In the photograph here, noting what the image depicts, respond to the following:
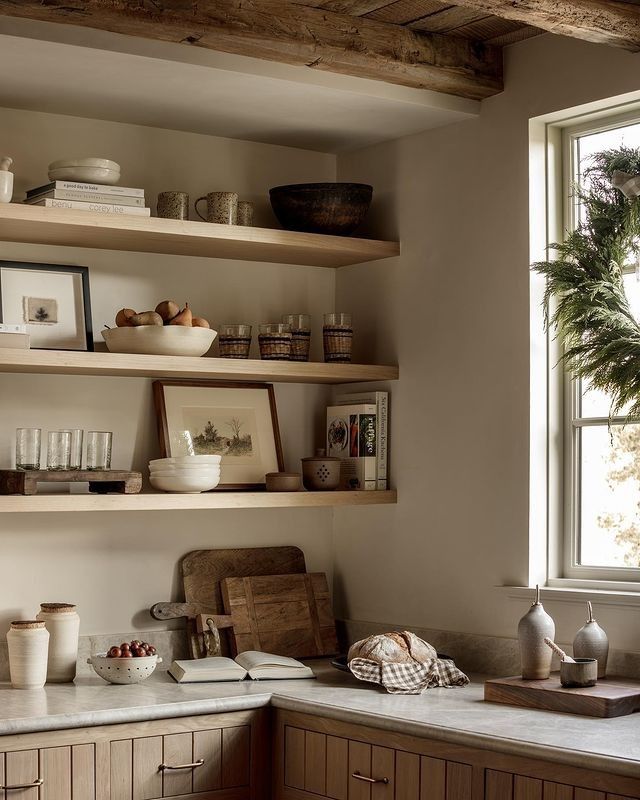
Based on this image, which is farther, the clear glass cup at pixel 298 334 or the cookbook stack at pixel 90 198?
the clear glass cup at pixel 298 334

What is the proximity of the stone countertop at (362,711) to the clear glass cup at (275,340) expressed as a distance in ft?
3.40

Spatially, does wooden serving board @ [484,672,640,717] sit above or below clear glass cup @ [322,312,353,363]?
below

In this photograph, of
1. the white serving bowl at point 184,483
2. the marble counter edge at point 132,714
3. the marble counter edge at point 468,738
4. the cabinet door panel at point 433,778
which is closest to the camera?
the marble counter edge at point 468,738

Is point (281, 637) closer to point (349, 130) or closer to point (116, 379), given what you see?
point (116, 379)

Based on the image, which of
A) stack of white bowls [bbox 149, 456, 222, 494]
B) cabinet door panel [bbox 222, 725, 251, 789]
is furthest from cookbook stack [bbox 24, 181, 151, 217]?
cabinet door panel [bbox 222, 725, 251, 789]

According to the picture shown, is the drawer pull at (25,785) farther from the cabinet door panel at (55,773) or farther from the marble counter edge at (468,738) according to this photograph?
the marble counter edge at (468,738)

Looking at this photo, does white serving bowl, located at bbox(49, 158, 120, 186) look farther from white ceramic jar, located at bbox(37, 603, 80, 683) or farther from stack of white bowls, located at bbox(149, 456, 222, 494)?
white ceramic jar, located at bbox(37, 603, 80, 683)

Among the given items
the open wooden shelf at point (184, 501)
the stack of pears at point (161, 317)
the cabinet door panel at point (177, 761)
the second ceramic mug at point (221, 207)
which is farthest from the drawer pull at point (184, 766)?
the second ceramic mug at point (221, 207)

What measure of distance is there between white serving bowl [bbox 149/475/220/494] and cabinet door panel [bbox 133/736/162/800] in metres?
0.80

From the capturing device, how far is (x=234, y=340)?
3.79 metres

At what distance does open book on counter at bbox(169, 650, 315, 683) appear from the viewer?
3422mm

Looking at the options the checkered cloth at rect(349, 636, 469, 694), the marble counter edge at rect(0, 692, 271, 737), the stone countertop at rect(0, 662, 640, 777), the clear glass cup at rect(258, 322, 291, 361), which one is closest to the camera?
the stone countertop at rect(0, 662, 640, 777)

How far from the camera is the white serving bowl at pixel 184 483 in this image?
3.56 meters

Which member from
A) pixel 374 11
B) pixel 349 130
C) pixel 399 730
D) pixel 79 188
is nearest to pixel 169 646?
pixel 399 730
